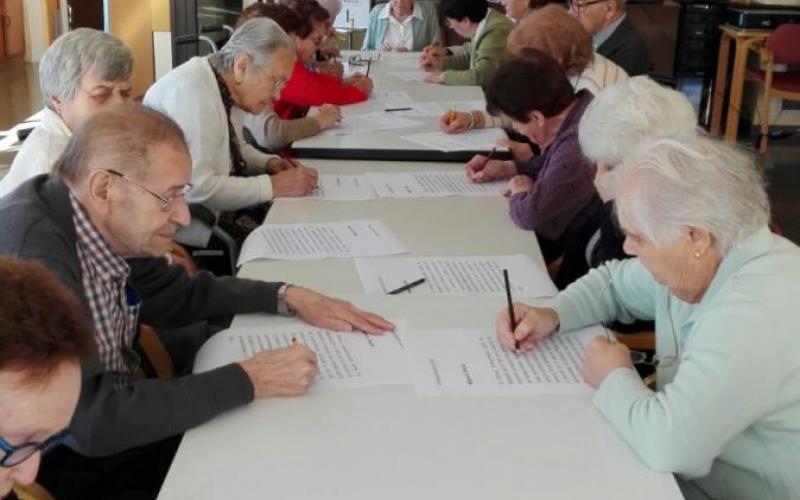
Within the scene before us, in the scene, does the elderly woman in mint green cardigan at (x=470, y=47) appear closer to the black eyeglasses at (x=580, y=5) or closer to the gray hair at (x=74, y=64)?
the black eyeglasses at (x=580, y=5)

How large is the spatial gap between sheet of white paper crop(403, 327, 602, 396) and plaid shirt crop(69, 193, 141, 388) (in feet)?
1.85

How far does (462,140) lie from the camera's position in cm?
357

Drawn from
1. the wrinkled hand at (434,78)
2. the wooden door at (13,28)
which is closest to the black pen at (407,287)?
the wrinkled hand at (434,78)

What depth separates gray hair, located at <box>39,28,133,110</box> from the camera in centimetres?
264

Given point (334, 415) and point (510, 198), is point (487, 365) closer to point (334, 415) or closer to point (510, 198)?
point (334, 415)

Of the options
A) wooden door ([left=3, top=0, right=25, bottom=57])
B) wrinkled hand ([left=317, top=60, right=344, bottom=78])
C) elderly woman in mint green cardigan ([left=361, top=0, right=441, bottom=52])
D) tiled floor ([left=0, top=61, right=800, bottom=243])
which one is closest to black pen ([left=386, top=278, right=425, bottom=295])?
tiled floor ([left=0, top=61, right=800, bottom=243])

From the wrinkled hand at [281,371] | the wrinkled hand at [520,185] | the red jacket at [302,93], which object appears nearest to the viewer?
the wrinkled hand at [281,371]

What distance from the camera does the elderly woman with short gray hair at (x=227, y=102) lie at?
115 inches

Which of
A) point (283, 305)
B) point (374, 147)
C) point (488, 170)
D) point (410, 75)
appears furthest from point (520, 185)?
point (410, 75)

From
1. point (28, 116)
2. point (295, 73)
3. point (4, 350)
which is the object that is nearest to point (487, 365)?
point (4, 350)

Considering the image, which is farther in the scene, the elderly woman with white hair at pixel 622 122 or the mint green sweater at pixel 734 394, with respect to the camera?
the elderly woman with white hair at pixel 622 122

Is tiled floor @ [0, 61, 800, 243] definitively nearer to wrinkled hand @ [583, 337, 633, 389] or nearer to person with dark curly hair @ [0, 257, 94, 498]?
wrinkled hand @ [583, 337, 633, 389]

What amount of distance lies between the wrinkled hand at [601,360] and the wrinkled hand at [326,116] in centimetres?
220

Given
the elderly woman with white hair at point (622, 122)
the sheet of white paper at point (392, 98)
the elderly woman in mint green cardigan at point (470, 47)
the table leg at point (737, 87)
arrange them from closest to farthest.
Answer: the elderly woman with white hair at point (622, 122), the sheet of white paper at point (392, 98), the elderly woman in mint green cardigan at point (470, 47), the table leg at point (737, 87)
